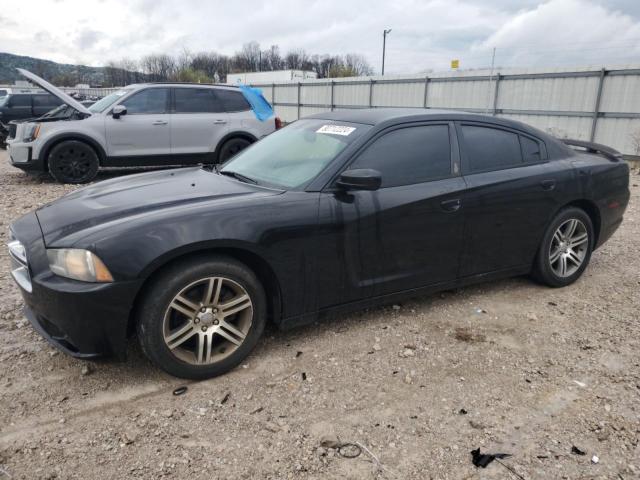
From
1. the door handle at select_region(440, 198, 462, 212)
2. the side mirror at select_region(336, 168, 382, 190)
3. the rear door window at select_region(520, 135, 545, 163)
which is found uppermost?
the rear door window at select_region(520, 135, 545, 163)

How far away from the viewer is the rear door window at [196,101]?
999cm

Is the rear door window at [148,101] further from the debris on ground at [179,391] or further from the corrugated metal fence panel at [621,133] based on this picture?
the corrugated metal fence panel at [621,133]

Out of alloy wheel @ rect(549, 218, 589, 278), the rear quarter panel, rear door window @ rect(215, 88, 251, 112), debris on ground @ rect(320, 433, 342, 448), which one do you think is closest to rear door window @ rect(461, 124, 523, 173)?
the rear quarter panel

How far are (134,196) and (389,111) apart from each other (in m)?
2.01

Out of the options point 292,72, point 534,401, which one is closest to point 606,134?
point 534,401

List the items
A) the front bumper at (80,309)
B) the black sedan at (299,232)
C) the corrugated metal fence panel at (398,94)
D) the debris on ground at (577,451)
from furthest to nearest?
the corrugated metal fence panel at (398,94), the black sedan at (299,232), the front bumper at (80,309), the debris on ground at (577,451)

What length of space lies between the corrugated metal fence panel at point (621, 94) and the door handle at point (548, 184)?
11.6 m

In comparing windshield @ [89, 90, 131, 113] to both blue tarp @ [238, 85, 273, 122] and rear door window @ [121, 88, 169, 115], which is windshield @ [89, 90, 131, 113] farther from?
blue tarp @ [238, 85, 273, 122]

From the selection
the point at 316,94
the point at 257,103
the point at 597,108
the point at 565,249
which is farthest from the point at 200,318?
the point at 316,94

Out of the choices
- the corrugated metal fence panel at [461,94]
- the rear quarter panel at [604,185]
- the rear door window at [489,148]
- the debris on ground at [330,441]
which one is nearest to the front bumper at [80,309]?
the debris on ground at [330,441]

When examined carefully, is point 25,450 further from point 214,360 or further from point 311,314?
point 311,314

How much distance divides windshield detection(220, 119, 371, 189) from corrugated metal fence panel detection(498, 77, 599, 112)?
13.3 metres

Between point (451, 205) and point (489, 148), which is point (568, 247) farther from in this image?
point (451, 205)

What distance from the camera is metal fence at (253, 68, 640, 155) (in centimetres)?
1397
